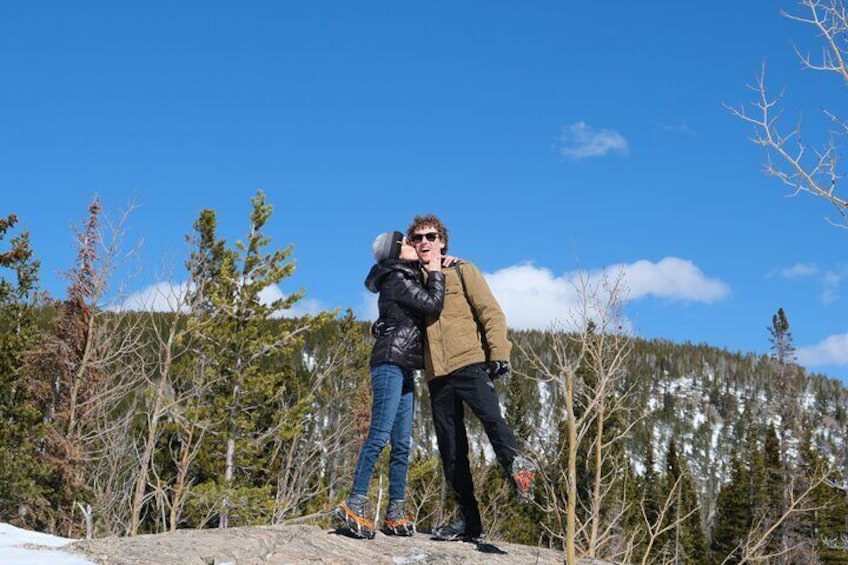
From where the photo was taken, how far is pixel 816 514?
37688 millimetres

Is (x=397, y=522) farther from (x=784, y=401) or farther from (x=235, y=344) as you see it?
(x=784, y=401)

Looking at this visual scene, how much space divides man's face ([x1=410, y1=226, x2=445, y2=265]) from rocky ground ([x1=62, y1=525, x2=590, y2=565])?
5.79 feet

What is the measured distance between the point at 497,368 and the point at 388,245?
103 cm

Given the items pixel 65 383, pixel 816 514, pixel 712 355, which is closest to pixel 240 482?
pixel 65 383

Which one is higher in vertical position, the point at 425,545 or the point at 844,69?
the point at 844,69

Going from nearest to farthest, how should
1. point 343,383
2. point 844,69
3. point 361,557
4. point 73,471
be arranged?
point 361,557 → point 844,69 → point 73,471 → point 343,383

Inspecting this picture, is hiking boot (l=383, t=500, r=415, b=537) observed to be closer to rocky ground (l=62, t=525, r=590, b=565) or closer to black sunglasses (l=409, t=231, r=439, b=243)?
rocky ground (l=62, t=525, r=590, b=565)

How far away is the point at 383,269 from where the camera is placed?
489 cm

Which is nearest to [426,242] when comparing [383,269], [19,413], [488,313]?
[383,269]

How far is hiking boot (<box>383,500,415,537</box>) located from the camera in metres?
5.09

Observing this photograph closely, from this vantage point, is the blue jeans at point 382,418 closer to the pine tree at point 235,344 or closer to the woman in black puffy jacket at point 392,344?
the woman in black puffy jacket at point 392,344

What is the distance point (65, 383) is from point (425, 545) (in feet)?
68.1

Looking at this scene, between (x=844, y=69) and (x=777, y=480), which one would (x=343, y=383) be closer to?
(x=777, y=480)

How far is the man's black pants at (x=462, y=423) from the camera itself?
468 cm
